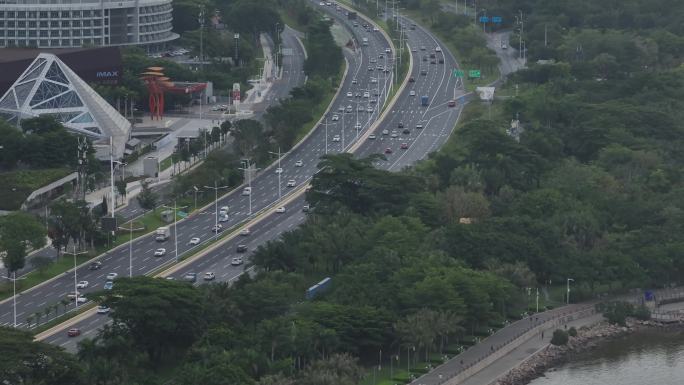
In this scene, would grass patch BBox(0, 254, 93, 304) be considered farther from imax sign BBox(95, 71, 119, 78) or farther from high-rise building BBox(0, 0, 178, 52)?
high-rise building BBox(0, 0, 178, 52)

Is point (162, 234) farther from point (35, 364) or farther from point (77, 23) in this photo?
point (77, 23)

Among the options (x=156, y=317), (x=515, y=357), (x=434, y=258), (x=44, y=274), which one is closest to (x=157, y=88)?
(x=44, y=274)

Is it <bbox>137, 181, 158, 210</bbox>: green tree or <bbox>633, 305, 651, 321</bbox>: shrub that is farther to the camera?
<bbox>137, 181, 158, 210</bbox>: green tree

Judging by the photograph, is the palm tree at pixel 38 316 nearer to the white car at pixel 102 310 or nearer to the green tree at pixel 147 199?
the white car at pixel 102 310

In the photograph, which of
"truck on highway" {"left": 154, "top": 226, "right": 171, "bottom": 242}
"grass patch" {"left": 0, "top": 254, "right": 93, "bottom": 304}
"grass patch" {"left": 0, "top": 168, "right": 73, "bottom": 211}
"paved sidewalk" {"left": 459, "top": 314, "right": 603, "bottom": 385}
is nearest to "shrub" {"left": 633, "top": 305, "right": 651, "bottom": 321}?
"paved sidewalk" {"left": 459, "top": 314, "right": 603, "bottom": 385}

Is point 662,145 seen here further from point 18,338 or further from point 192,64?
point 18,338
